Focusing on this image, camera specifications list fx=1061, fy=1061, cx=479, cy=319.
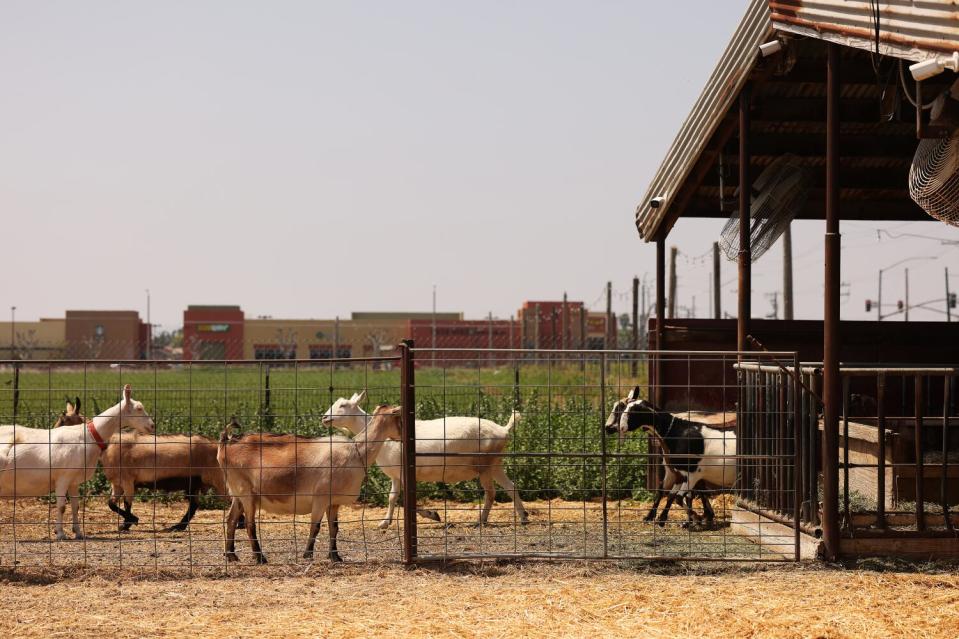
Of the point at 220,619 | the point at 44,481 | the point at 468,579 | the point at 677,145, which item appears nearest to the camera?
the point at 220,619

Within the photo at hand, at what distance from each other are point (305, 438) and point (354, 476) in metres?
0.69

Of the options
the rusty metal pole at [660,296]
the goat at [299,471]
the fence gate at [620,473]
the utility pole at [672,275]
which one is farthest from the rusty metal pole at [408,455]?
the utility pole at [672,275]

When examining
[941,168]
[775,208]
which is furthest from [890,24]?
[775,208]

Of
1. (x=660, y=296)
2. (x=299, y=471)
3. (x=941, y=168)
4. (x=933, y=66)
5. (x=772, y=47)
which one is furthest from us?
(x=660, y=296)

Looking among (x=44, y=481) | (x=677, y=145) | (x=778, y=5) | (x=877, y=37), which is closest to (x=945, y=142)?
(x=877, y=37)

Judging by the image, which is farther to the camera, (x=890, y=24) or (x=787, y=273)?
(x=787, y=273)

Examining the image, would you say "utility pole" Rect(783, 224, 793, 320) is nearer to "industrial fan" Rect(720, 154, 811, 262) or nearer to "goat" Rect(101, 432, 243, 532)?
"industrial fan" Rect(720, 154, 811, 262)

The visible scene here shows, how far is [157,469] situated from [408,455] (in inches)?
180

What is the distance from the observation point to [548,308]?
194 feet

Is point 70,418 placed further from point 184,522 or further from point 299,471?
point 299,471

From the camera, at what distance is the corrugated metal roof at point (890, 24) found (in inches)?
288

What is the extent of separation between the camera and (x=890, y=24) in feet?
25.9

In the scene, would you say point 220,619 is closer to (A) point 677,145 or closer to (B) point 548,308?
(A) point 677,145

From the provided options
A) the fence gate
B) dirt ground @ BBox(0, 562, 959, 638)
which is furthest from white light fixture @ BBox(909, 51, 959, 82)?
dirt ground @ BBox(0, 562, 959, 638)
